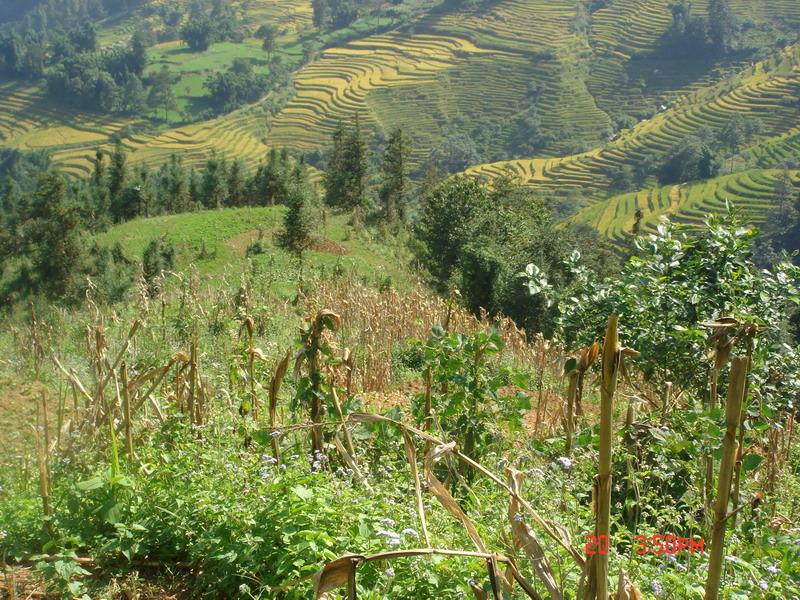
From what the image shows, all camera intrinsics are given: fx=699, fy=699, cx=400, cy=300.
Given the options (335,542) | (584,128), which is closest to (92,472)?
(335,542)

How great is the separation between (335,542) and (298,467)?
72 cm

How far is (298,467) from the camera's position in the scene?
2.99 m

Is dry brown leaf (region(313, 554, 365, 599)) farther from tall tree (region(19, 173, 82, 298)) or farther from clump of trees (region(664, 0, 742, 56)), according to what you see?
clump of trees (region(664, 0, 742, 56))

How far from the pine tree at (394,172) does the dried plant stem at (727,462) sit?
3227 centimetres

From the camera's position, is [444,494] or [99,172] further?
[99,172]

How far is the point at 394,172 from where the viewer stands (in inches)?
1334

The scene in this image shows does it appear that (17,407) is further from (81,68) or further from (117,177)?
(81,68)

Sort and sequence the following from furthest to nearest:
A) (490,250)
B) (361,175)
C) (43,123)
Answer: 1. (43,123)
2. (361,175)
3. (490,250)

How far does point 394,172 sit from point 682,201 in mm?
45617

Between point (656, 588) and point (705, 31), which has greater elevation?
point (705, 31)

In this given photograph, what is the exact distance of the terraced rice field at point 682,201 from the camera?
63.8 meters

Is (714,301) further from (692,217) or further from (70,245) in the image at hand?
(692,217)
